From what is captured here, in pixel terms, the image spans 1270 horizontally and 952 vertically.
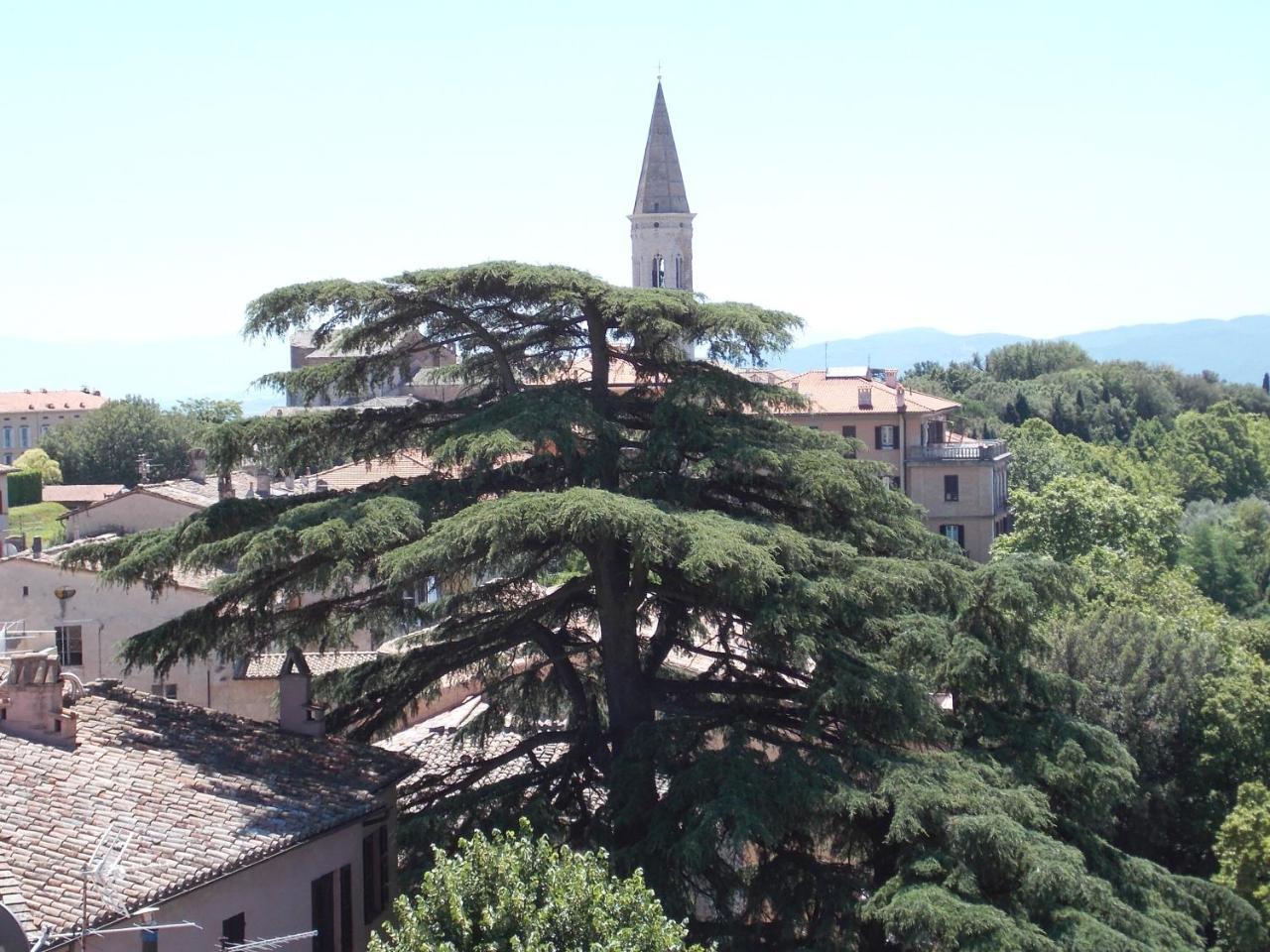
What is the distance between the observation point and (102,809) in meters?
14.9

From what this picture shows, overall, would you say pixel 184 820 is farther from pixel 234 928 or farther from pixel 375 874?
pixel 375 874

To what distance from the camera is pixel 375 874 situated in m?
18.4

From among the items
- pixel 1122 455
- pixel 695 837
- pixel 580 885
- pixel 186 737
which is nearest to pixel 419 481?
pixel 186 737

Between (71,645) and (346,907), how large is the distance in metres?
16.5

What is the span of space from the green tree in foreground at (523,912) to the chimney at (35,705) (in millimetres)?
5562

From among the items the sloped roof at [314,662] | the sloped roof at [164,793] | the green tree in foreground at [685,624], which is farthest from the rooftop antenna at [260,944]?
the sloped roof at [314,662]

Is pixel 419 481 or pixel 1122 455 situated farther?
pixel 1122 455

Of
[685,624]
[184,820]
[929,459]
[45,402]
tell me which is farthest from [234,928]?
[45,402]

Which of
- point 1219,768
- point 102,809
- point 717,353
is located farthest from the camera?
point 1219,768

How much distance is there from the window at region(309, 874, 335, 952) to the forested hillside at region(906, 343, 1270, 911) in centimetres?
1017

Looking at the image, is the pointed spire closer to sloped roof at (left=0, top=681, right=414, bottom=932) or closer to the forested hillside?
the forested hillside

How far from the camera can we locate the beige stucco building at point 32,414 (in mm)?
123125

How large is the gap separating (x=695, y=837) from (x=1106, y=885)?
15.3ft

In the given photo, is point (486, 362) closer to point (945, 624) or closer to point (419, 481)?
point (419, 481)
